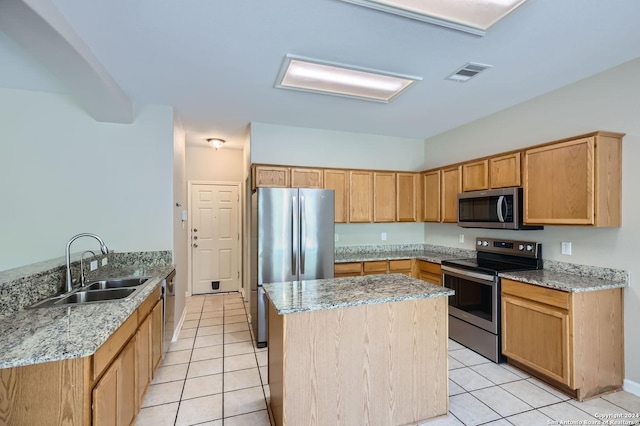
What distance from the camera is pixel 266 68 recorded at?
2.49 m

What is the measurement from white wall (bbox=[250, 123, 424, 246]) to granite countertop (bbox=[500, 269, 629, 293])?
78.9 inches

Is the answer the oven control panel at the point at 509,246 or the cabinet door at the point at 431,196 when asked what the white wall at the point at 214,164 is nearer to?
the cabinet door at the point at 431,196

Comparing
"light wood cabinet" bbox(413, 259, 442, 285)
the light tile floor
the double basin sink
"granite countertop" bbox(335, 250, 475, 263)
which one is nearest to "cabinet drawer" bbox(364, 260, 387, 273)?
"granite countertop" bbox(335, 250, 475, 263)

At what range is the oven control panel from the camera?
3.07 metres

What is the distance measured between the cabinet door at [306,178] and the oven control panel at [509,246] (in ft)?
7.02

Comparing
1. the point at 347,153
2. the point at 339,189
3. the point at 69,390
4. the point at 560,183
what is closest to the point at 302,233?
the point at 339,189

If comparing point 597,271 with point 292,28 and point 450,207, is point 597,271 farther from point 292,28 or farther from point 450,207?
point 292,28

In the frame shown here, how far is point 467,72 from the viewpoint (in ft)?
8.34

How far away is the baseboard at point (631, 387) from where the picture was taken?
2350 mm

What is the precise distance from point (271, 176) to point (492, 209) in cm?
257

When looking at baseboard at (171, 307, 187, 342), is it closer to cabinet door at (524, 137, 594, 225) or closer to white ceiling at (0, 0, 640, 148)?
white ceiling at (0, 0, 640, 148)

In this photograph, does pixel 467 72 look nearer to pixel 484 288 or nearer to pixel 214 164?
pixel 484 288

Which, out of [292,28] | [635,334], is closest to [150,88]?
[292,28]

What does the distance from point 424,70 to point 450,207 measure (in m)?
1.99
